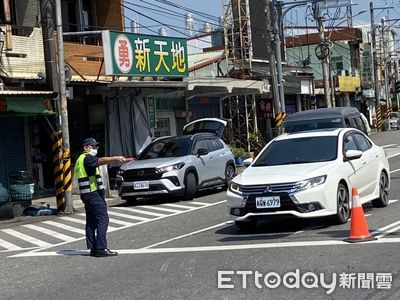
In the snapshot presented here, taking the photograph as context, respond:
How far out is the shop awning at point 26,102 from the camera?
15594 mm

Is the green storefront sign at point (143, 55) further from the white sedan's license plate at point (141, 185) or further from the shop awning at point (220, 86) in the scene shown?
the white sedan's license plate at point (141, 185)

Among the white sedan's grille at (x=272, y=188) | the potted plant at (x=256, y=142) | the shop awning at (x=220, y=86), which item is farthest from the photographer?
the potted plant at (x=256, y=142)

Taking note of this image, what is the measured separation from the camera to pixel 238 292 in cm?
686

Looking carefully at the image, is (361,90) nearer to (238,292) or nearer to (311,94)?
(311,94)

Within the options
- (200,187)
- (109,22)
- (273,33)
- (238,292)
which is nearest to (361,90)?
(273,33)

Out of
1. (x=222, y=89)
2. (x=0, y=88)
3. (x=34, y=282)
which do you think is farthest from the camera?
(x=222, y=89)

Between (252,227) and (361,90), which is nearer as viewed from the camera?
(252,227)

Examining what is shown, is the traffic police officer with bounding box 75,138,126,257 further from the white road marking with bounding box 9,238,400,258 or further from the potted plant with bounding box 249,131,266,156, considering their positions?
the potted plant with bounding box 249,131,266,156

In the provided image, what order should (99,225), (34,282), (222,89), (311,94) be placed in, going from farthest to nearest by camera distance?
(311,94)
(222,89)
(99,225)
(34,282)

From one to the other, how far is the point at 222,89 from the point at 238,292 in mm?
22863

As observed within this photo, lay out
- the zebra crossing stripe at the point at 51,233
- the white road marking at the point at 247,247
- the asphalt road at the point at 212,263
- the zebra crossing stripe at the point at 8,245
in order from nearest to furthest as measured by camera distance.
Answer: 1. the asphalt road at the point at 212,263
2. the white road marking at the point at 247,247
3. the zebra crossing stripe at the point at 8,245
4. the zebra crossing stripe at the point at 51,233

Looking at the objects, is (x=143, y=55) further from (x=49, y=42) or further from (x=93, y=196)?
(x=93, y=196)

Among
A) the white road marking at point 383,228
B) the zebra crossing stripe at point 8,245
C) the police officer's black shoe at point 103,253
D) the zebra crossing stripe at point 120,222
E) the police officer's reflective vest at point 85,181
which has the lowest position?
the zebra crossing stripe at point 120,222

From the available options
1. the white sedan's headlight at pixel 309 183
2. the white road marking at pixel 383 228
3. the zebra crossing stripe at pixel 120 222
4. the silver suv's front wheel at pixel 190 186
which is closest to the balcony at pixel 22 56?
the silver suv's front wheel at pixel 190 186
